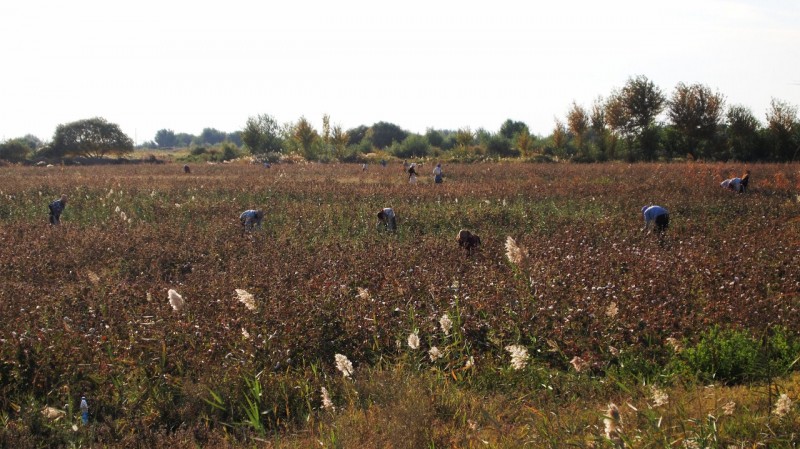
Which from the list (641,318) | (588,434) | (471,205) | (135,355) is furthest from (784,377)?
(471,205)

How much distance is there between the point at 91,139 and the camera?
249 ft

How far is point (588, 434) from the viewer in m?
5.23

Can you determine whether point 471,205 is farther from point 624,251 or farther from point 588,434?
point 588,434

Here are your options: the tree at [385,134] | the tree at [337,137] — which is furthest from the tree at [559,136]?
the tree at [385,134]

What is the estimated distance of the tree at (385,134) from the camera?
100812mm

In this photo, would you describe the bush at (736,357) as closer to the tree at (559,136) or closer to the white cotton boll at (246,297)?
the white cotton boll at (246,297)

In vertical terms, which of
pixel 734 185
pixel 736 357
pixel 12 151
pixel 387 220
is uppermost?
pixel 12 151

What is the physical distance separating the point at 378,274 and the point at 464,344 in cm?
237

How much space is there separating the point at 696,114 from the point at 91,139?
59.4 meters

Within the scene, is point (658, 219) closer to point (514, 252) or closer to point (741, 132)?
point (514, 252)

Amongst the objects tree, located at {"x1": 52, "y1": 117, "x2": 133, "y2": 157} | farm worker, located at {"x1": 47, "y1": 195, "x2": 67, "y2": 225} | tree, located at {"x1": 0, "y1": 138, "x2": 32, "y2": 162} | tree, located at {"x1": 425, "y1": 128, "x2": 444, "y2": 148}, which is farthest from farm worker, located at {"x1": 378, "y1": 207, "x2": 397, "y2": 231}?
tree, located at {"x1": 425, "y1": 128, "x2": 444, "y2": 148}

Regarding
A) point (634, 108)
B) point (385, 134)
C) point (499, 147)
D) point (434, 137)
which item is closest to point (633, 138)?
point (634, 108)

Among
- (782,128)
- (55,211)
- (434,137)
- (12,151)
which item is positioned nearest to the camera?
(55,211)

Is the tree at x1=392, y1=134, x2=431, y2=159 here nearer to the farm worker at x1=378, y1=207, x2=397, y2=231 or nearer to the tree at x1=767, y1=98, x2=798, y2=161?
the tree at x1=767, y1=98, x2=798, y2=161
